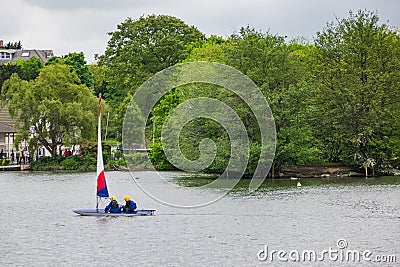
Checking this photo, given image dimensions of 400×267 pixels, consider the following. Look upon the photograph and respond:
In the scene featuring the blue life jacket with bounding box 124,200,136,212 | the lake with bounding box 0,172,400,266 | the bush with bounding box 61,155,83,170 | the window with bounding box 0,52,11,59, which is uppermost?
the window with bounding box 0,52,11,59

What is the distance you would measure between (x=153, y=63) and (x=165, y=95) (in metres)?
14.4

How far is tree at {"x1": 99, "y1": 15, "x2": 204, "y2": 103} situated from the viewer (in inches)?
3856

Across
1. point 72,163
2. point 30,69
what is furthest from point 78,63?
point 72,163

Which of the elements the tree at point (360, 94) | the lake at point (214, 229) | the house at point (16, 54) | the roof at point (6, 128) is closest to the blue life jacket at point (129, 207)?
the lake at point (214, 229)

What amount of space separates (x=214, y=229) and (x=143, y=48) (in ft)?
210

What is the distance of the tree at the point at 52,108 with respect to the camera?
8206 centimetres

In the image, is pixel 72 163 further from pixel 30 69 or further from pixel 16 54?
pixel 16 54

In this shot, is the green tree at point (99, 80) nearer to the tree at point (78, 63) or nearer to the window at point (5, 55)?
the tree at point (78, 63)

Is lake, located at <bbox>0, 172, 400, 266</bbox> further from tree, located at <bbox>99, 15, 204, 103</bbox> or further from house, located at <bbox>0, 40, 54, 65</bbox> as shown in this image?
house, located at <bbox>0, 40, 54, 65</bbox>

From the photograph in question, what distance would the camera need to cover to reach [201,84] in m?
68.1

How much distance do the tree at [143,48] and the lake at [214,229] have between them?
42.4 m

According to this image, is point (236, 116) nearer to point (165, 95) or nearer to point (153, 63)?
point (165, 95)

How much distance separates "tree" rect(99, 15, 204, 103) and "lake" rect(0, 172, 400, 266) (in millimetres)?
42445

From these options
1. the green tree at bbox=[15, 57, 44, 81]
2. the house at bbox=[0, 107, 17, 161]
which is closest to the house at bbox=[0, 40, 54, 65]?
the green tree at bbox=[15, 57, 44, 81]
